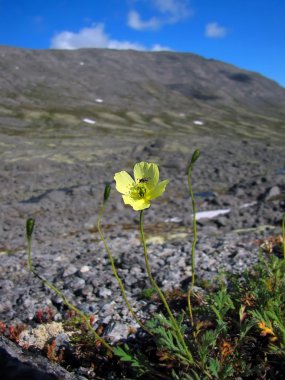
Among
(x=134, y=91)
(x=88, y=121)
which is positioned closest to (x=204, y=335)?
(x=88, y=121)

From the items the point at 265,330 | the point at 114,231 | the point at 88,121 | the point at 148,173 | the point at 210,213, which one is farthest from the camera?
the point at 88,121

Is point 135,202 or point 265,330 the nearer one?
point 135,202

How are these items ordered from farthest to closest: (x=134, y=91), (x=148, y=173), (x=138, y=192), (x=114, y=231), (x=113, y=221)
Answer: (x=134, y=91) → (x=113, y=221) → (x=114, y=231) → (x=148, y=173) → (x=138, y=192)

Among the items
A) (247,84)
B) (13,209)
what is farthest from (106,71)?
(13,209)

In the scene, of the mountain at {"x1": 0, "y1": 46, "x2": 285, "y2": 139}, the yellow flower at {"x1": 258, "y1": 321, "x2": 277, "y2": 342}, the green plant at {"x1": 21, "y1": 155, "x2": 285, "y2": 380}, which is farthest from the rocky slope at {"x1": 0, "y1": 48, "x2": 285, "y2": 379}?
the mountain at {"x1": 0, "y1": 46, "x2": 285, "y2": 139}

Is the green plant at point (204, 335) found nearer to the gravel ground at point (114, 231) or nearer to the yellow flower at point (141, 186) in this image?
the yellow flower at point (141, 186)

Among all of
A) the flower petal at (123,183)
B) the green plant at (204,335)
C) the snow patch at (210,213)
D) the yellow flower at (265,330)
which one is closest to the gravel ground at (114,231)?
the snow patch at (210,213)

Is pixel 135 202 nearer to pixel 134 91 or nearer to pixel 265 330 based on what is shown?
pixel 265 330

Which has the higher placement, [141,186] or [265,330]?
[141,186]
